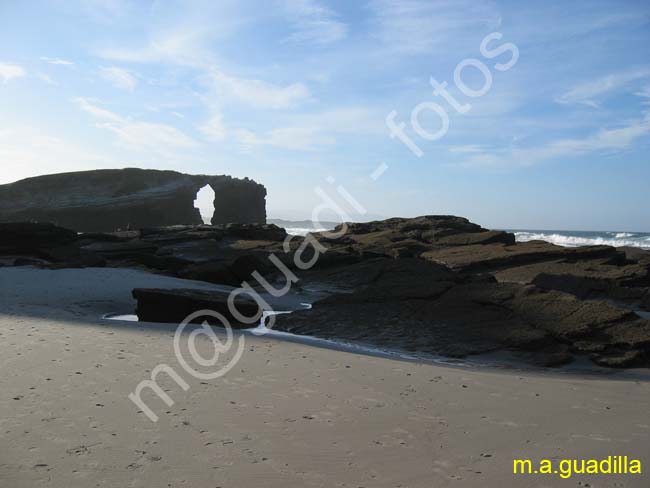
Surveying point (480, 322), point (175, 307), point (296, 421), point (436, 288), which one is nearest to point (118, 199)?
point (175, 307)

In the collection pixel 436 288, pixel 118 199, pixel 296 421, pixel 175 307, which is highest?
pixel 118 199

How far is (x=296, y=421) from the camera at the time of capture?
3.34 meters

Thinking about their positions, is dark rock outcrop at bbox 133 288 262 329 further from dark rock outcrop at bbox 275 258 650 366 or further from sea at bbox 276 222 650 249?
sea at bbox 276 222 650 249

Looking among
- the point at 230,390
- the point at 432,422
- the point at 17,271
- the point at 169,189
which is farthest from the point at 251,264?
the point at 169,189

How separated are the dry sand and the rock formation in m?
41.4

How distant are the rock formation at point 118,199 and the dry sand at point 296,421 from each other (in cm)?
4140

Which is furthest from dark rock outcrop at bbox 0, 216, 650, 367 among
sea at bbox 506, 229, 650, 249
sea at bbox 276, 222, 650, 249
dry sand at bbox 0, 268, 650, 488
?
sea at bbox 506, 229, 650, 249

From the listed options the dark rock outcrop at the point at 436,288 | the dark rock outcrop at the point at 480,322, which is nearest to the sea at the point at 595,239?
the dark rock outcrop at the point at 436,288

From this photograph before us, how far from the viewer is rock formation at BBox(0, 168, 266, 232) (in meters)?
44.5

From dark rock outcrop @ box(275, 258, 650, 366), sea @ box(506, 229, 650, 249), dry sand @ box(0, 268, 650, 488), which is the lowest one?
dry sand @ box(0, 268, 650, 488)

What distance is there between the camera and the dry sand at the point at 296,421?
260 centimetres

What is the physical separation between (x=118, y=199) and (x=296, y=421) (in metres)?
45.2

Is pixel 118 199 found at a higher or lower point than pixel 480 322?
higher

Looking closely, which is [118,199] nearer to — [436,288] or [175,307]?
[175,307]
